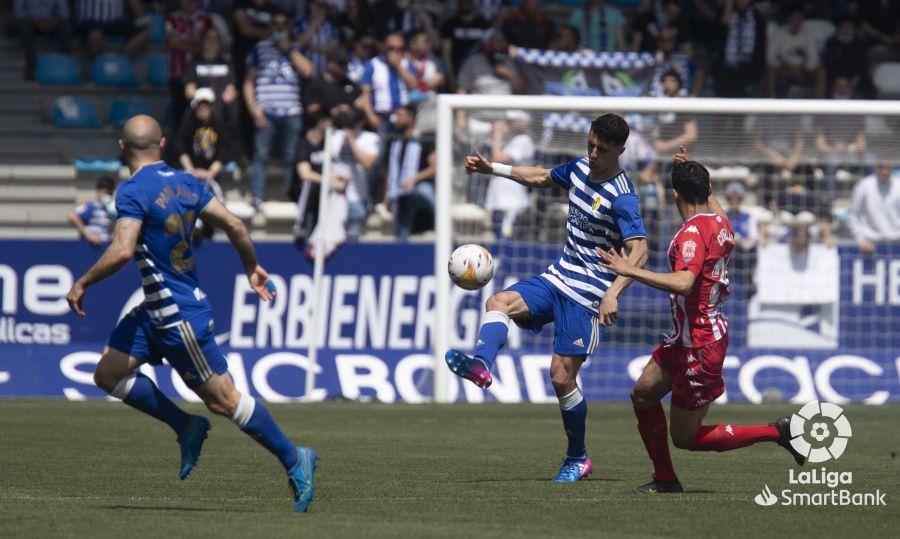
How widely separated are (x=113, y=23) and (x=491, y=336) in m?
16.2

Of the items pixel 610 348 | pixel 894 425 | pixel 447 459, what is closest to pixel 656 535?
pixel 447 459

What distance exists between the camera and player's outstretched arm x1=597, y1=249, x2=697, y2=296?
345 inches

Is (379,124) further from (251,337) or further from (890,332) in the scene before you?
(890,332)

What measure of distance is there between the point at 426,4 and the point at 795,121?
717 cm

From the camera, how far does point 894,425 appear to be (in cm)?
1489

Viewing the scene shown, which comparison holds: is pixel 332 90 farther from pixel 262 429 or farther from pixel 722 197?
pixel 262 429

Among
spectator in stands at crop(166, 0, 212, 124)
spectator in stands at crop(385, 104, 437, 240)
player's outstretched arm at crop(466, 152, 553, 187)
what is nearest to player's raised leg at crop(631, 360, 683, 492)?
player's outstretched arm at crop(466, 152, 553, 187)

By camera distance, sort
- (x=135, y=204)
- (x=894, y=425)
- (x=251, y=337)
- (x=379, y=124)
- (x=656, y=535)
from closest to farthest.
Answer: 1. (x=656, y=535)
2. (x=135, y=204)
3. (x=894, y=425)
4. (x=251, y=337)
5. (x=379, y=124)

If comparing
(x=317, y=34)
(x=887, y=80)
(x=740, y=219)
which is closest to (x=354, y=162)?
(x=317, y=34)

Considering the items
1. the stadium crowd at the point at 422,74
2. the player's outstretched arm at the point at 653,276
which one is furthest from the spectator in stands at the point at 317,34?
the player's outstretched arm at the point at 653,276

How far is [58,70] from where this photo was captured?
79.7ft

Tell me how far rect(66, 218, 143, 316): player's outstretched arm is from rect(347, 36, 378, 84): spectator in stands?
1420 centimetres

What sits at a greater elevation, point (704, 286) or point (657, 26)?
point (657, 26)

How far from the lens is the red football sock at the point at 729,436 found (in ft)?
31.1
